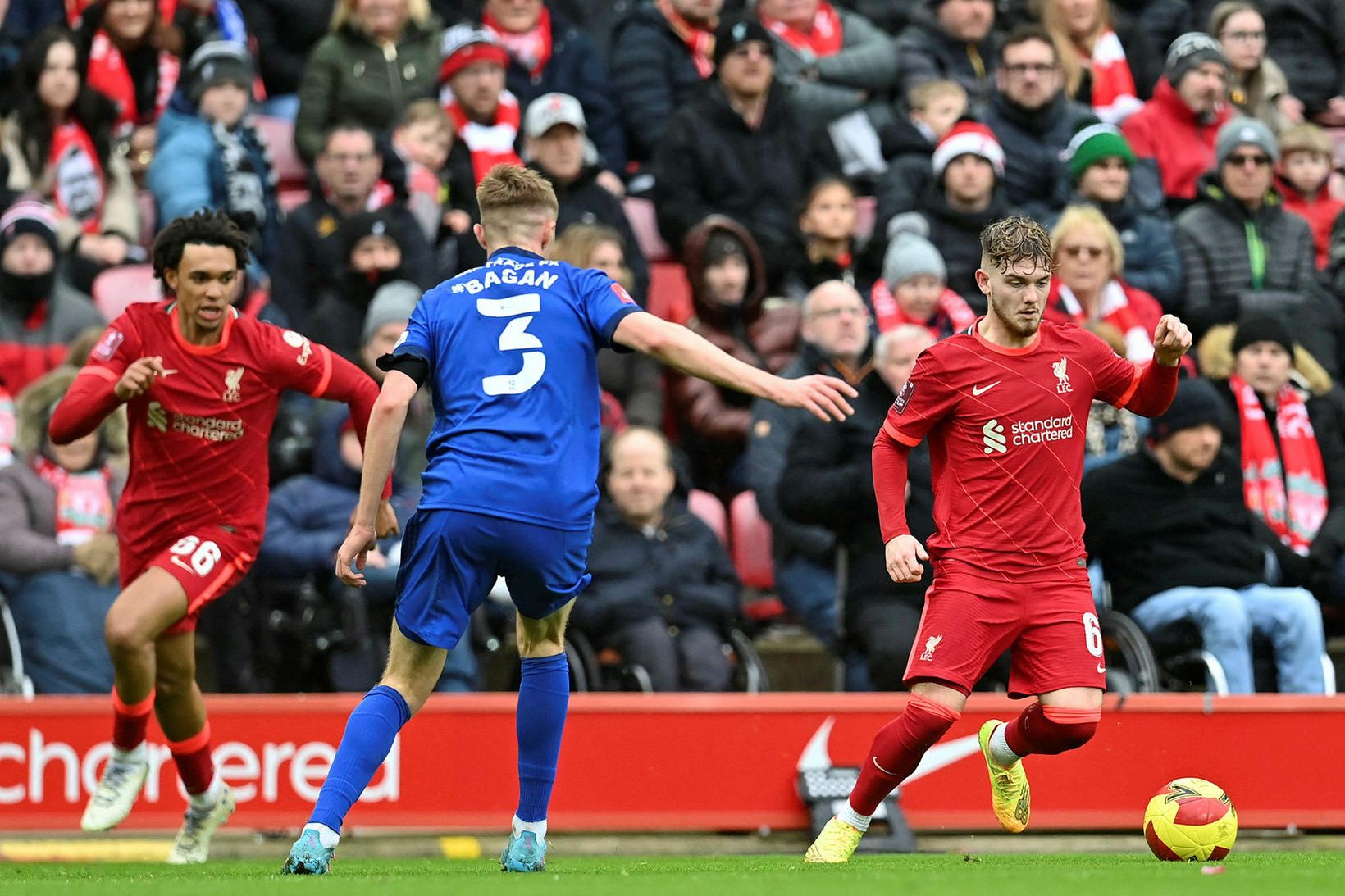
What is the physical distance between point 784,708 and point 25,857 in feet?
11.0

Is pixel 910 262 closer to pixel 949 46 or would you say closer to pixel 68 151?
pixel 949 46

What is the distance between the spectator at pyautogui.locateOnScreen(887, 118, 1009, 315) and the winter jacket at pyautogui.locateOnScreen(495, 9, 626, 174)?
2.32 meters

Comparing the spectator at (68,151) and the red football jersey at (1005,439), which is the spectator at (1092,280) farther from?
the spectator at (68,151)

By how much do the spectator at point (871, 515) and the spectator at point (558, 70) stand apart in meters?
3.78

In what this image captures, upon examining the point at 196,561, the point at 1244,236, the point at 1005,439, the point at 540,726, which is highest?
the point at 1005,439

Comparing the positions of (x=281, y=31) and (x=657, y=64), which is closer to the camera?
(x=657, y=64)

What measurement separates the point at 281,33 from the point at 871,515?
20.4ft

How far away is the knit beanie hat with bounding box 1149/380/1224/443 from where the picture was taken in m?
9.92

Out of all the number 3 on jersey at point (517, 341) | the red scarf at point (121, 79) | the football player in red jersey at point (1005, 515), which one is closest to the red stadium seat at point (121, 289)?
the red scarf at point (121, 79)

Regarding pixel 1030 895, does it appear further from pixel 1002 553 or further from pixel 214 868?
pixel 214 868

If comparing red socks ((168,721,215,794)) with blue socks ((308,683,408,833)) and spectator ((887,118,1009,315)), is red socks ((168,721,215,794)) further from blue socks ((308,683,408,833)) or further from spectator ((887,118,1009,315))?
spectator ((887,118,1009,315))

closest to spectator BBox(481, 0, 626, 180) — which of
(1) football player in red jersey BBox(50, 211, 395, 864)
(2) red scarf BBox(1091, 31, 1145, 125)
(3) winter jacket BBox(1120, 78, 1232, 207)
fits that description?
(2) red scarf BBox(1091, 31, 1145, 125)

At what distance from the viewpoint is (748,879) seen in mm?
6418

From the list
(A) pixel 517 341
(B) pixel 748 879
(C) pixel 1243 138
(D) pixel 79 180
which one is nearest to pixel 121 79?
(D) pixel 79 180
